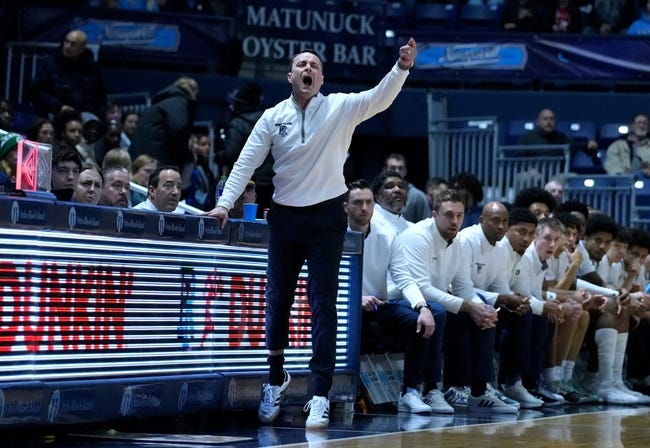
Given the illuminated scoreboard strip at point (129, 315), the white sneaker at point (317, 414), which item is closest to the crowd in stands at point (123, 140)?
the illuminated scoreboard strip at point (129, 315)

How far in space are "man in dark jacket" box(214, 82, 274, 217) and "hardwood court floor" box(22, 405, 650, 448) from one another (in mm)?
2920

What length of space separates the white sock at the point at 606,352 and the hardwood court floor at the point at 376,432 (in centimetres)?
226

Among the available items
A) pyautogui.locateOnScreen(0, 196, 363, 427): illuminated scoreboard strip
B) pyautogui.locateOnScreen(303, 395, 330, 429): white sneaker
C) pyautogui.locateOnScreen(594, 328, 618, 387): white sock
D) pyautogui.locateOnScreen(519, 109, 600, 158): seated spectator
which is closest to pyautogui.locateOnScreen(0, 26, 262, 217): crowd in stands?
pyautogui.locateOnScreen(0, 196, 363, 427): illuminated scoreboard strip

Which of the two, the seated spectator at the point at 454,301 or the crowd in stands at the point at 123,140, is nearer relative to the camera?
the crowd in stands at the point at 123,140

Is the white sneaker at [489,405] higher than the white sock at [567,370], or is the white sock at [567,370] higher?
the white sock at [567,370]

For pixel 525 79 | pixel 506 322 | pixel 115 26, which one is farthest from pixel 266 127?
pixel 525 79

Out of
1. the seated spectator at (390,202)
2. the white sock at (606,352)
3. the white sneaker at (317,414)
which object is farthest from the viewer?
the white sock at (606,352)

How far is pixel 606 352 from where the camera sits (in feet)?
37.2

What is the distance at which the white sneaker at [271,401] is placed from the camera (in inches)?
300

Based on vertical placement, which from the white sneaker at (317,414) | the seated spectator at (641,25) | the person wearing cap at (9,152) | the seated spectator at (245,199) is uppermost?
the seated spectator at (641,25)

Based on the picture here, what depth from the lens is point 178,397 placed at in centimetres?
722

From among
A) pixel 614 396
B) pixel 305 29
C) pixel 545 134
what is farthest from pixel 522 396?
pixel 305 29

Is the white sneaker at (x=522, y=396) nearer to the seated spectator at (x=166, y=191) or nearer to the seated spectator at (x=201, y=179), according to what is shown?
the seated spectator at (x=166, y=191)

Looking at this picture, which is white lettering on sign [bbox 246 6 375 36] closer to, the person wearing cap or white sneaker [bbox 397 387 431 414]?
white sneaker [bbox 397 387 431 414]
